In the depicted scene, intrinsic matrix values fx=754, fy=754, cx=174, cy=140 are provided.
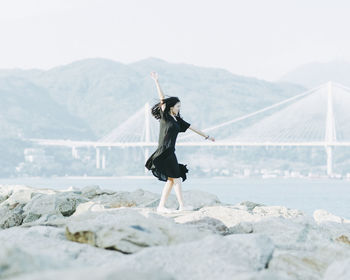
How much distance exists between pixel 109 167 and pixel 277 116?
20.7 meters

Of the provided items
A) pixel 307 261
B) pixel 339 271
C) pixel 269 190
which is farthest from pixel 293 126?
pixel 339 271

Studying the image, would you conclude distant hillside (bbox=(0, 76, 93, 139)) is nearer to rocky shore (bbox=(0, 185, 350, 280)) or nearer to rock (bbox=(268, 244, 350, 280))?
rocky shore (bbox=(0, 185, 350, 280))

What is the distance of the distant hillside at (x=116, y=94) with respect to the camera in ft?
374

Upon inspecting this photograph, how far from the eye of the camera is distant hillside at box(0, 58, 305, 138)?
4488 inches

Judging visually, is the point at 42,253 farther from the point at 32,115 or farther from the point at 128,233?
the point at 32,115

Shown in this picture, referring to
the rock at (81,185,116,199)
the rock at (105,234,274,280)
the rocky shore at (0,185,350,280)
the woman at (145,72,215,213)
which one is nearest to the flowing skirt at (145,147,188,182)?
the woman at (145,72,215,213)

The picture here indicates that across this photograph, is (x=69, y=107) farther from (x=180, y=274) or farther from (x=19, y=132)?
(x=180, y=274)

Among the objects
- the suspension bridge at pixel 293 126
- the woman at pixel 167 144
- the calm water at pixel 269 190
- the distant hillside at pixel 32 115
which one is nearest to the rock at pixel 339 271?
the woman at pixel 167 144

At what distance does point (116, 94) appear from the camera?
131500 mm

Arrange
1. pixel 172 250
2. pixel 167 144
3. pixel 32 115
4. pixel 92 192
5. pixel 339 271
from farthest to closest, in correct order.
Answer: pixel 32 115, pixel 92 192, pixel 167 144, pixel 172 250, pixel 339 271

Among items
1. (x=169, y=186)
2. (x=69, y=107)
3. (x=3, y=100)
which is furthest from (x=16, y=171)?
(x=169, y=186)

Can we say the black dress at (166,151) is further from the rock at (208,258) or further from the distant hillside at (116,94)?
the distant hillside at (116,94)

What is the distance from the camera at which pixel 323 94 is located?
6375cm

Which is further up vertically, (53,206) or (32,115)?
(32,115)
